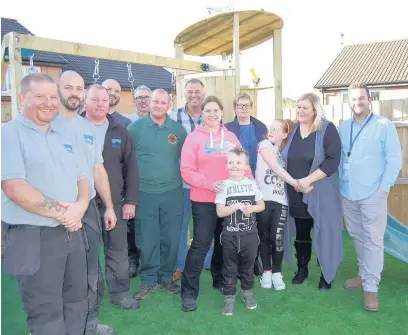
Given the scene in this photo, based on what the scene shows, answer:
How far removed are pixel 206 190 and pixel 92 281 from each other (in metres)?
1.20

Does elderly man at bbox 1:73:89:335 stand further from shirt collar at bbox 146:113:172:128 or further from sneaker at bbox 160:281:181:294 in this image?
sneaker at bbox 160:281:181:294

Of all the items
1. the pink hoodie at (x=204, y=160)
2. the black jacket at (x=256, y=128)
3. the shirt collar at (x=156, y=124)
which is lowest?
the pink hoodie at (x=204, y=160)

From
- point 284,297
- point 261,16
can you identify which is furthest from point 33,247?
point 261,16

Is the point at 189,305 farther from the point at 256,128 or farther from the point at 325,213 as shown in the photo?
the point at 256,128

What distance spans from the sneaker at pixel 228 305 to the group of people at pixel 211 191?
0.04ft

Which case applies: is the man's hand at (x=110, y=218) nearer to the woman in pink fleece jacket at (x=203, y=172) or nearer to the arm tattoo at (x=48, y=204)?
the woman in pink fleece jacket at (x=203, y=172)

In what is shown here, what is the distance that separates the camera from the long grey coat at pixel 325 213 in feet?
13.1

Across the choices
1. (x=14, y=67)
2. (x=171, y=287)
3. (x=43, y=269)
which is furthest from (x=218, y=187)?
(x=14, y=67)

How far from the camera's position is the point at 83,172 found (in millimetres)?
2777

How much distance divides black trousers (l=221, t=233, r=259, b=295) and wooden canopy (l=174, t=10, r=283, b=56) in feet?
9.35

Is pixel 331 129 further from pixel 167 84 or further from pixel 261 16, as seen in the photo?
pixel 167 84

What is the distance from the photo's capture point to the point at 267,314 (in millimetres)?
3693

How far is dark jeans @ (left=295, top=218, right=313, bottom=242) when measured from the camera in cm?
421

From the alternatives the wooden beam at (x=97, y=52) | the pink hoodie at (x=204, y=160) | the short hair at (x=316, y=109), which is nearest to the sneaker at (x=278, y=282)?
the pink hoodie at (x=204, y=160)
